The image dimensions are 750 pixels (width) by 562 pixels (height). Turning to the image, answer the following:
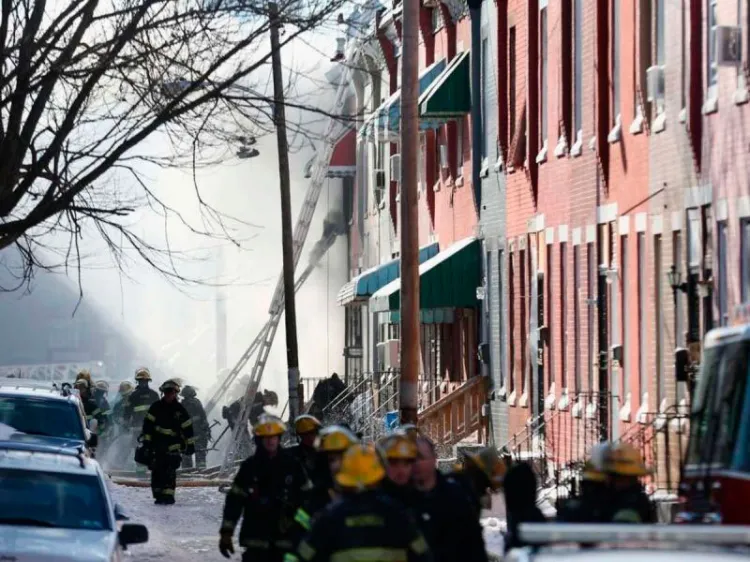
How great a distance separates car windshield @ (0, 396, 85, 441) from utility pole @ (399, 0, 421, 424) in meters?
3.43

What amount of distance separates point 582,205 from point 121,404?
14.7 meters

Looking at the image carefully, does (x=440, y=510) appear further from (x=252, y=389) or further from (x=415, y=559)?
(x=252, y=389)

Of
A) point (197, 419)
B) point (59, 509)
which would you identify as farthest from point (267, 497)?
point (197, 419)

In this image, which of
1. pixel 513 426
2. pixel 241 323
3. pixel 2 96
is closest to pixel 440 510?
pixel 2 96

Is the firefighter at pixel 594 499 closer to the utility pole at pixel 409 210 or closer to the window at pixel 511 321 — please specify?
the utility pole at pixel 409 210

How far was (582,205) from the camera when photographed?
2556 cm

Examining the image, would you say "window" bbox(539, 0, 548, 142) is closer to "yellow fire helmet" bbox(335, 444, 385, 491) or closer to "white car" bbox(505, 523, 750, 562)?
"yellow fire helmet" bbox(335, 444, 385, 491)

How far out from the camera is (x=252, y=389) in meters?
41.9

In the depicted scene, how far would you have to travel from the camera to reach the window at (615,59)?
24.0 meters

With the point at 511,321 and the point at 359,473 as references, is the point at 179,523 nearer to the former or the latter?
the point at 511,321

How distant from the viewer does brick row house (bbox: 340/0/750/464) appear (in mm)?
19875

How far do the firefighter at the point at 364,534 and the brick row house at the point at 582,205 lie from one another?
10.3 metres

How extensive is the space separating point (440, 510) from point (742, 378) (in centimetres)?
233

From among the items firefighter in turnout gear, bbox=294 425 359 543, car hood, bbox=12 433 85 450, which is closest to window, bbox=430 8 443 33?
car hood, bbox=12 433 85 450
